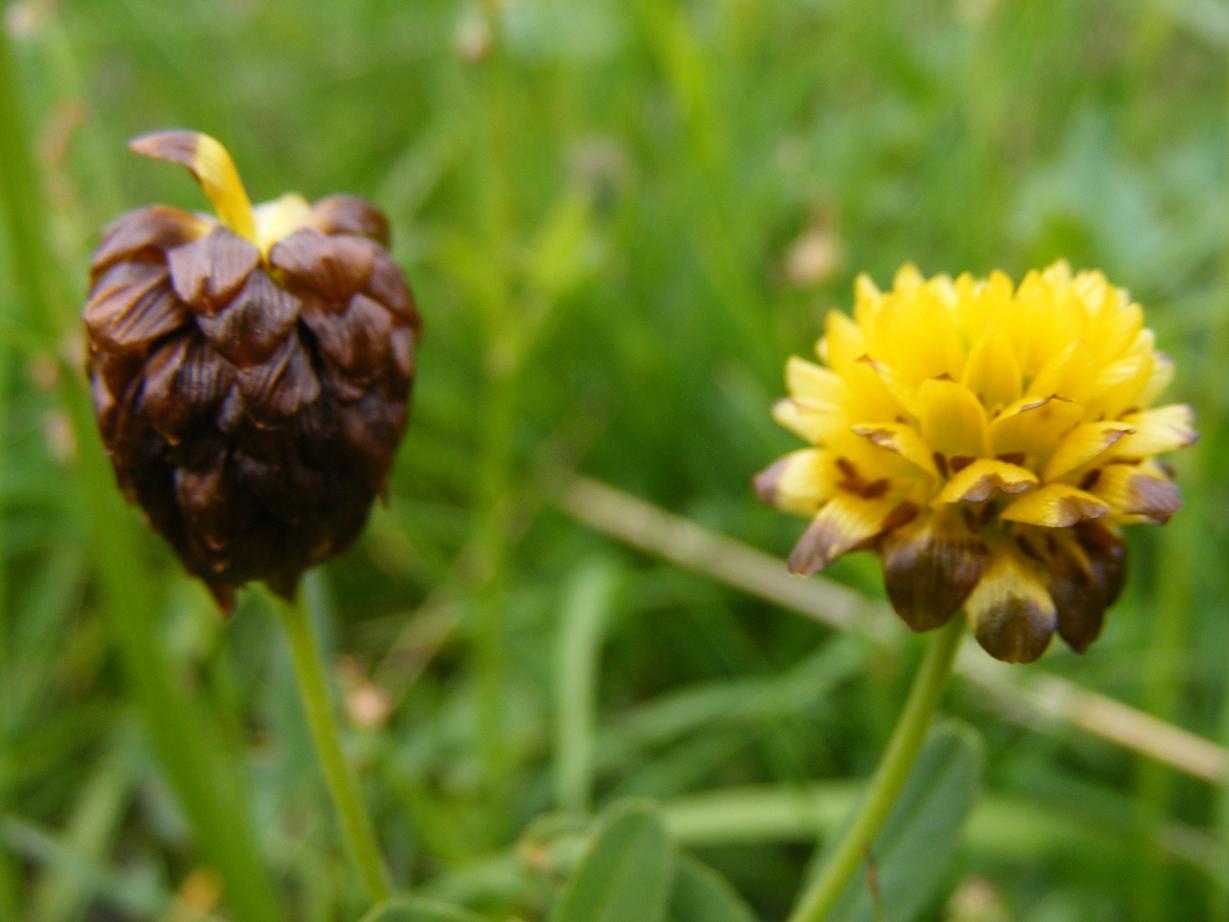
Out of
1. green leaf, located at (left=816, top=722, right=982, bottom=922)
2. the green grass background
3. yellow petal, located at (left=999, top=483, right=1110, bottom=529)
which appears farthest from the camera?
the green grass background

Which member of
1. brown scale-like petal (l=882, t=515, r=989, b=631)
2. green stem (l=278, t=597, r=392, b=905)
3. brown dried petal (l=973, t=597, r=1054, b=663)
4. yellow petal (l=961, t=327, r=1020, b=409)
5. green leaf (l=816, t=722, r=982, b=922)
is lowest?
green leaf (l=816, t=722, r=982, b=922)

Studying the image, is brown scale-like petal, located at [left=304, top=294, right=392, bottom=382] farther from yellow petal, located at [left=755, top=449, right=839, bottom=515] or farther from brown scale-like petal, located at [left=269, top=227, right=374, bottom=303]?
yellow petal, located at [left=755, top=449, right=839, bottom=515]

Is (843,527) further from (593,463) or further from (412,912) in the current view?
(593,463)

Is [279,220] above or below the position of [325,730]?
above

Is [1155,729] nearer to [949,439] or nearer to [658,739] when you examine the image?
[658,739]

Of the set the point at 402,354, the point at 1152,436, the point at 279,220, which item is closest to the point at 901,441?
the point at 1152,436

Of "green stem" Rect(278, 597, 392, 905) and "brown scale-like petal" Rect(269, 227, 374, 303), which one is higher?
"brown scale-like petal" Rect(269, 227, 374, 303)

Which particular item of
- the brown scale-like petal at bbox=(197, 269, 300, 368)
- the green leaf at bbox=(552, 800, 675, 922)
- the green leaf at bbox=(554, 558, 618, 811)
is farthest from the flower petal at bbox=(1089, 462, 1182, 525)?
the green leaf at bbox=(554, 558, 618, 811)
